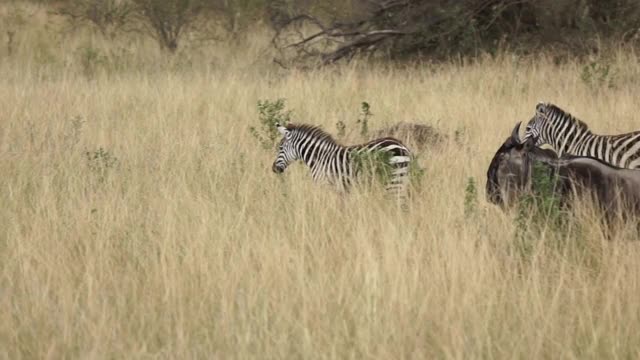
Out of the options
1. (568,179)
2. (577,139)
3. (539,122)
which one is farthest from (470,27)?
(568,179)

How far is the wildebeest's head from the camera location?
5441 mm

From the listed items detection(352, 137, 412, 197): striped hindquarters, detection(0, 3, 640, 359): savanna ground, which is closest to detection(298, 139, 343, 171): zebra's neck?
detection(0, 3, 640, 359): savanna ground

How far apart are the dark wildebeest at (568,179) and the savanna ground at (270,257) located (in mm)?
128

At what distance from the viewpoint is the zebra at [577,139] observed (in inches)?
278

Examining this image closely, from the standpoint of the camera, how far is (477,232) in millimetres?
5297

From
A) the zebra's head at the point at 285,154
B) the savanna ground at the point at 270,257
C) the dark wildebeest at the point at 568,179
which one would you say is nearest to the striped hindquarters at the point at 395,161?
the savanna ground at the point at 270,257

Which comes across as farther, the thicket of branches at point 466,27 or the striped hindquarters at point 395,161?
the thicket of branches at point 466,27

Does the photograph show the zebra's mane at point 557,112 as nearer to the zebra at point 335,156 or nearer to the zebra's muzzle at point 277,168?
the zebra at point 335,156

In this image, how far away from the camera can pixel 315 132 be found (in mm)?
7059

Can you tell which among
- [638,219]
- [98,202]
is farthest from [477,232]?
[98,202]

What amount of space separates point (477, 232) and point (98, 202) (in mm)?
2492

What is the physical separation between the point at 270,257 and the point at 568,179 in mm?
1692

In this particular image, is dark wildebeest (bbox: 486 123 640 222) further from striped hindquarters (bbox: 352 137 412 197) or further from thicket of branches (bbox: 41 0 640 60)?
thicket of branches (bbox: 41 0 640 60)

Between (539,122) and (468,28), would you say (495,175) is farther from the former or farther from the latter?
(468,28)
